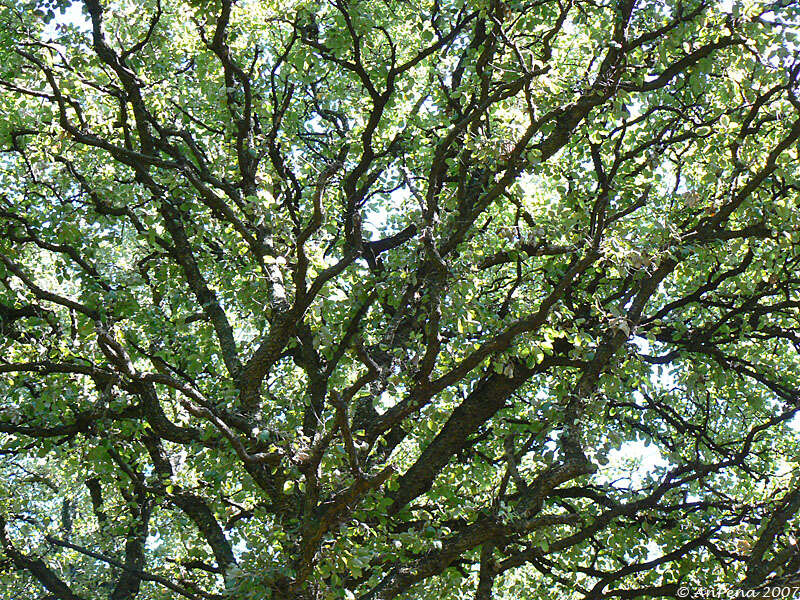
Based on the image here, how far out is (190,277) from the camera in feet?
31.1

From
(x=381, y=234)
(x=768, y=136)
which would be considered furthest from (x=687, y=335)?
(x=381, y=234)

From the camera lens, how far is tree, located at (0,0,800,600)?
7.54m

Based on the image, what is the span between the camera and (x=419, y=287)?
9.23 m

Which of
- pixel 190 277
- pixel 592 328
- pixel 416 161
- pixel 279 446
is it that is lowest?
pixel 279 446

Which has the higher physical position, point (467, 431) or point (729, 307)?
point (729, 307)

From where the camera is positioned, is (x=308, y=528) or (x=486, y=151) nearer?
(x=308, y=528)

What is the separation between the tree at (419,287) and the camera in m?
7.54

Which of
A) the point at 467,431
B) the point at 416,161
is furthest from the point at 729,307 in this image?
the point at 416,161

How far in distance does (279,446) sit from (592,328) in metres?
4.48

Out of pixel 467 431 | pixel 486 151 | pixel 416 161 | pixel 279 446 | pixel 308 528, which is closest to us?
pixel 308 528

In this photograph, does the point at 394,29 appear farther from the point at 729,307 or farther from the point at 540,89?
the point at 729,307

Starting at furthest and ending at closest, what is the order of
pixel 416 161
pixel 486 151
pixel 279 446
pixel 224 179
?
1. pixel 416 161
2. pixel 224 179
3. pixel 486 151
4. pixel 279 446

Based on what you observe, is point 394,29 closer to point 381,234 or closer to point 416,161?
point 416,161

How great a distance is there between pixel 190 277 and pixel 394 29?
5.18 metres
